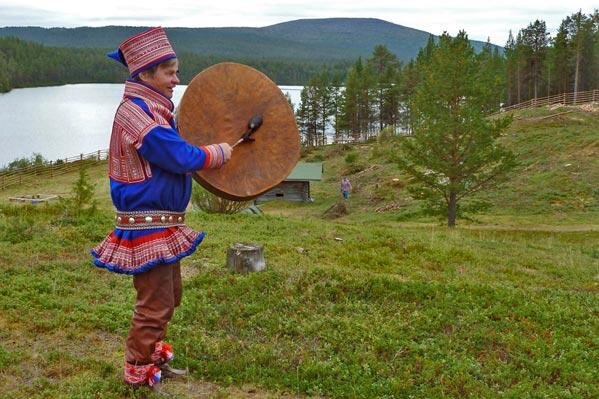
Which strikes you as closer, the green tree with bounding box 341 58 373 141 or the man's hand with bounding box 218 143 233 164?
the man's hand with bounding box 218 143 233 164

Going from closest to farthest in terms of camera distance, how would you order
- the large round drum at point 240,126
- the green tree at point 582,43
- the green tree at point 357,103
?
the large round drum at point 240,126
the green tree at point 582,43
the green tree at point 357,103

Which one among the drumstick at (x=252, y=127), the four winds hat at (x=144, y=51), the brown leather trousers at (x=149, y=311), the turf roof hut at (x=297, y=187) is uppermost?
the four winds hat at (x=144, y=51)

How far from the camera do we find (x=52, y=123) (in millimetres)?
104500

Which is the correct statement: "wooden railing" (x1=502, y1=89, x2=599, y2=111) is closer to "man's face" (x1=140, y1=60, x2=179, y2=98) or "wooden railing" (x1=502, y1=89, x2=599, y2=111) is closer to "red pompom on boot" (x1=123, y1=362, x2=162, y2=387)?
"man's face" (x1=140, y1=60, x2=179, y2=98)

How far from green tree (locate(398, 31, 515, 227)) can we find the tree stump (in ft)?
55.6

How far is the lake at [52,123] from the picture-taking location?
78.0 m

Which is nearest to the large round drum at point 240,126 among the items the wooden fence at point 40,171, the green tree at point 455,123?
the green tree at point 455,123

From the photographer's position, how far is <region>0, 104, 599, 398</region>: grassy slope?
5.37m

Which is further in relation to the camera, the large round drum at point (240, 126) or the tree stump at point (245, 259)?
the tree stump at point (245, 259)

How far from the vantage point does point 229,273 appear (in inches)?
330

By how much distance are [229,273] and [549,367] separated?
14.0 ft

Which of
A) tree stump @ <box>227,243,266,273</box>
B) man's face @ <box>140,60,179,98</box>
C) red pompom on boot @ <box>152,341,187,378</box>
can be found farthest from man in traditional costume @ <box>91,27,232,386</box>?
tree stump @ <box>227,243,266,273</box>

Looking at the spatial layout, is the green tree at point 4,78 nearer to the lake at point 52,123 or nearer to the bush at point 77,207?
the lake at point 52,123

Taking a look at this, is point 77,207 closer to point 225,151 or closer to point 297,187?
→ point 225,151
